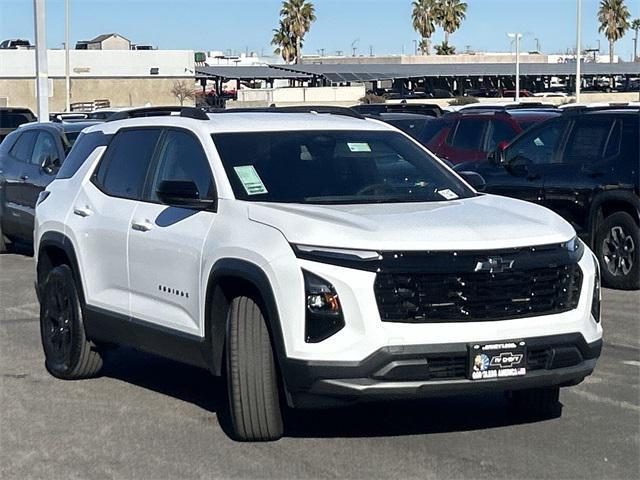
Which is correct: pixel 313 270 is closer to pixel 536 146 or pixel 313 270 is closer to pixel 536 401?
pixel 536 401

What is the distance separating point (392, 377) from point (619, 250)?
6.93 metres

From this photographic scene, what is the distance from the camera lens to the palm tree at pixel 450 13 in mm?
87688

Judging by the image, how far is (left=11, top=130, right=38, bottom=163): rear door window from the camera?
51.9 feet

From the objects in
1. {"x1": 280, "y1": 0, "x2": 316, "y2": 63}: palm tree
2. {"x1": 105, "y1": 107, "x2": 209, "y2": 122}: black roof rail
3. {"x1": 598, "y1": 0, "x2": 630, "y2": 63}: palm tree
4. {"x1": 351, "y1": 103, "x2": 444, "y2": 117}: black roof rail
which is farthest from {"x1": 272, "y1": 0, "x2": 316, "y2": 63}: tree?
{"x1": 105, "y1": 107, "x2": 209, "y2": 122}: black roof rail

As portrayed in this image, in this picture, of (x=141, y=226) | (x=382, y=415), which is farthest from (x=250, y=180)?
(x=382, y=415)

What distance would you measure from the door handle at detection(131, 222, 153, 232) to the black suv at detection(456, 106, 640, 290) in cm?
627

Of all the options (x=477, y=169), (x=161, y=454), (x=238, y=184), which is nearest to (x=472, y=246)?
(x=238, y=184)

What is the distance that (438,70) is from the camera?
2702 inches

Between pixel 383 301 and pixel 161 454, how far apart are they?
1.51 m

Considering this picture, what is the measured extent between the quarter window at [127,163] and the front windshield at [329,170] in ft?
2.44

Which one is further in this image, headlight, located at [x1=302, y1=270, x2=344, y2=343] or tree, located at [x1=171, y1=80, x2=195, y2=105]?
tree, located at [x1=171, y1=80, x2=195, y2=105]

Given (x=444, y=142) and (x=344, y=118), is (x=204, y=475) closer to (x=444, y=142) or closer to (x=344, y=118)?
(x=344, y=118)

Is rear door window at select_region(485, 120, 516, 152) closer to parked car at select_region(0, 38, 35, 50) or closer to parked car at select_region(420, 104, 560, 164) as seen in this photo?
parked car at select_region(420, 104, 560, 164)

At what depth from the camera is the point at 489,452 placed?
633cm
